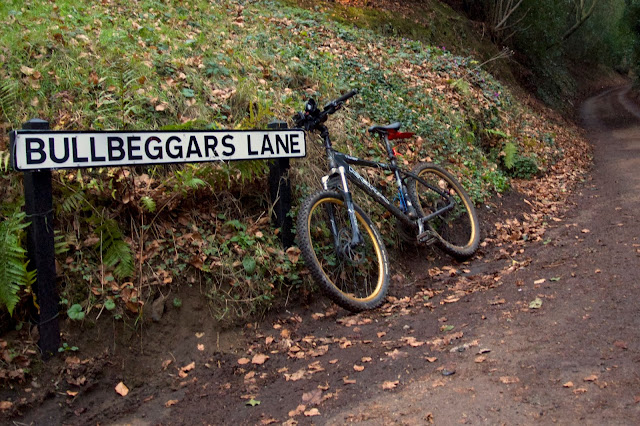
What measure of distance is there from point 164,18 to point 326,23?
5597mm

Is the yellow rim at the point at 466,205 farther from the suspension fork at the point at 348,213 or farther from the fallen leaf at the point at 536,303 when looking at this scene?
the fallen leaf at the point at 536,303

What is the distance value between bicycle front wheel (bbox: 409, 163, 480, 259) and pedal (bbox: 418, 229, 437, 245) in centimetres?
27

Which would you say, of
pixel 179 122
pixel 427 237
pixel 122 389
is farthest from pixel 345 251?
pixel 122 389

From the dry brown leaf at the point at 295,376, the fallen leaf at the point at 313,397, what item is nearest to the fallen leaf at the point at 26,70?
the dry brown leaf at the point at 295,376

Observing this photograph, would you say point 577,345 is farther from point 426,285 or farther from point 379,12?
point 379,12

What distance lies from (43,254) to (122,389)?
1.16 metres

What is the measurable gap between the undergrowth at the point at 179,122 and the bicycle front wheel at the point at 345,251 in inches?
14.1

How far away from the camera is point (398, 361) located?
12.9 ft

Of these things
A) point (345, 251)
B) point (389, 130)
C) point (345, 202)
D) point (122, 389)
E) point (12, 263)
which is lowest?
point (122, 389)

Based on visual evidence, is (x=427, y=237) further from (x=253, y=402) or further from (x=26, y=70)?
(x=26, y=70)

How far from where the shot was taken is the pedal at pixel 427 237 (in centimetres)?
610

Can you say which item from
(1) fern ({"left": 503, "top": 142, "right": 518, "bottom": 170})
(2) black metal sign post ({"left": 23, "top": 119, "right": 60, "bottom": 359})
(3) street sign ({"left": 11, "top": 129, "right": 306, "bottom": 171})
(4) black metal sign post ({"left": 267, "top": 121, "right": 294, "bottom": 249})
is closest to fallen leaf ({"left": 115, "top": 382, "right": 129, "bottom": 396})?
(2) black metal sign post ({"left": 23, "top": 119, "right": 60, "bottom": 359})

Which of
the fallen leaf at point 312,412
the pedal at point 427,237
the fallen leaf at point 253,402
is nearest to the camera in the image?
the fallen leaf at point 312,412

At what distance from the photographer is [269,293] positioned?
16.3 feet
